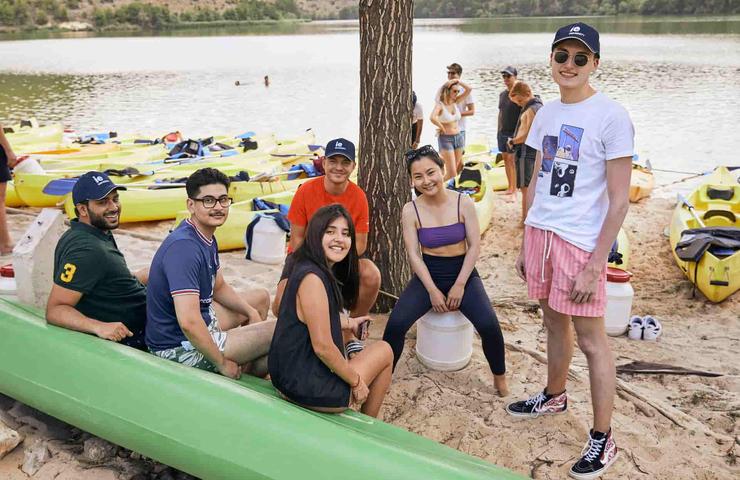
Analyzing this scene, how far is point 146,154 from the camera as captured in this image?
10.1 m

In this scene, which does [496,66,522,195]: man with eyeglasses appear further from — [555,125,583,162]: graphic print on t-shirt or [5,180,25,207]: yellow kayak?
[5,180,25,207]: yellow kayak

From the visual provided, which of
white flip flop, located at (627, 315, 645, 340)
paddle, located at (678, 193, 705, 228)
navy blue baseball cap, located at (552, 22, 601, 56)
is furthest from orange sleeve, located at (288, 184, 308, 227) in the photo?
paddle, located at (678, 193, 705, 228)

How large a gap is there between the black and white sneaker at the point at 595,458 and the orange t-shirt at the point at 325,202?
6.28ft

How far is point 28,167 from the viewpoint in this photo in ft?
25.4

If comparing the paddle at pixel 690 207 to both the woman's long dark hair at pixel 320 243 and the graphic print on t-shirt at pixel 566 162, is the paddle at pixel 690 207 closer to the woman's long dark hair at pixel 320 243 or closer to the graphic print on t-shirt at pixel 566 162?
the graphic print on t-shirt at pixel 566 162

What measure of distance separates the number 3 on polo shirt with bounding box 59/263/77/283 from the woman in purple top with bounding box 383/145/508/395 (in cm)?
165

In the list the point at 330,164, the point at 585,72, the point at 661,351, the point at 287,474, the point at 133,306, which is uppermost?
the point at 585,72

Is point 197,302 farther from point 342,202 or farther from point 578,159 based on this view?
point 578,159

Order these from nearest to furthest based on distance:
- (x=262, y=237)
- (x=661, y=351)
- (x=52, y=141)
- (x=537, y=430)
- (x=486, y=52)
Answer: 1. (x=537, y=430)
2. (x=661, y=351)
3. (x=262, y=237)
4. (x=52, y=141)
5. (x=486, y=52)

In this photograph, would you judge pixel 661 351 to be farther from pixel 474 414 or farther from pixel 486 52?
pixel 486 52

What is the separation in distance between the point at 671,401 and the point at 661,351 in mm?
876

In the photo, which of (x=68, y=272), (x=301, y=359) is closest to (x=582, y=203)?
(x=301, y=359)

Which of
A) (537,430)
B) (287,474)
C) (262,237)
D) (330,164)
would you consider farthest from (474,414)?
(262,237)

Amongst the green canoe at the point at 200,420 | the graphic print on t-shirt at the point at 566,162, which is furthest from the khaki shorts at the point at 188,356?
the graphic print on t-shirt at the point at 566,162
